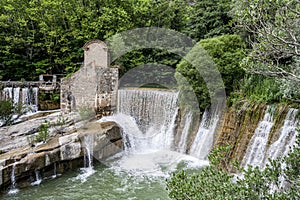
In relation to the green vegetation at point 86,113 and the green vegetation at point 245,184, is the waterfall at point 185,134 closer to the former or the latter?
the green vegetation at point 86,113

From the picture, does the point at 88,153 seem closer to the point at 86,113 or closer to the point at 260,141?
the point at 86,113

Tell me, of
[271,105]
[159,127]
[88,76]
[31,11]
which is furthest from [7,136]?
[31,11]

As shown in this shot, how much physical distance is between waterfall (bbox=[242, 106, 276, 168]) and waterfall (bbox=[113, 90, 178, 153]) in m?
3.59

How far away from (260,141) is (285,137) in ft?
2.49

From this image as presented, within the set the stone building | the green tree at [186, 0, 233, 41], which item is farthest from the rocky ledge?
the green tree at [186, 0, 233, 41]

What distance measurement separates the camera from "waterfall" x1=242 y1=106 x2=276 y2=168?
6645mm

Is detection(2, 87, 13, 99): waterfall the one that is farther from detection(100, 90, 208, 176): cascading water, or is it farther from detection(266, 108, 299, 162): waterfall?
detection(266, 108, 299, 162): waterfall

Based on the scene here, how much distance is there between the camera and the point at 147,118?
1117 centimetres

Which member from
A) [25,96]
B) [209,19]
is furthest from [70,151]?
[209,19]

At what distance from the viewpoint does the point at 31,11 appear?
51.1 ft

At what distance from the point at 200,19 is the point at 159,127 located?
270 inches

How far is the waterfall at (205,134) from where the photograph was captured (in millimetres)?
8594

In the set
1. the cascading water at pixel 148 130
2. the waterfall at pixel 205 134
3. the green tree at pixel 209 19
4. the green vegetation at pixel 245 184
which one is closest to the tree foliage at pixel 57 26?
the green tree at pixel 209 19

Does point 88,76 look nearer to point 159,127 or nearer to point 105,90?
point 105,90
